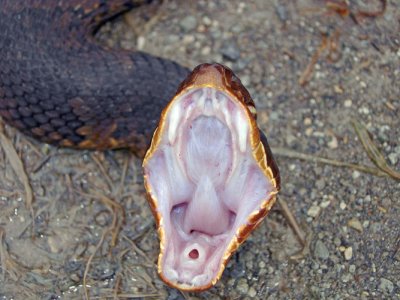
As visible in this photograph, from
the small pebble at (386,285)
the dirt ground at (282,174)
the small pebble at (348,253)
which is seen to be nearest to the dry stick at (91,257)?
the dirt ground at (282,174)

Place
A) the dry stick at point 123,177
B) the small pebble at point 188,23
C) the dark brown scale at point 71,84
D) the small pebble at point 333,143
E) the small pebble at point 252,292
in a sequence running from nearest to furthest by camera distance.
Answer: the small pebble at point 252,292 → the dark brown scale at point 71,84 → the dry stick at point 123,177 → the small pebble at point 333,143 → the small pebble at point 188,23


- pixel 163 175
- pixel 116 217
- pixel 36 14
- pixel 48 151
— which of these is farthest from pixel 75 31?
pixel 163 175

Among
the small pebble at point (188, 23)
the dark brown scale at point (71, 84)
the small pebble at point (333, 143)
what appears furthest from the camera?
the small pebble at point (188, 23)

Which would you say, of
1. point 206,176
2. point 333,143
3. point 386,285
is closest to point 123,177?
point 206,176

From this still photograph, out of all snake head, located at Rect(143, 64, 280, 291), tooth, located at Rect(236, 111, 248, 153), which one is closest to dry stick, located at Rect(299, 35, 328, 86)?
snake head, located at Rect(143, 64, 280, 291)

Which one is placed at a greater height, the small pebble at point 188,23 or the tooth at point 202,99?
the tooth at point 202,99

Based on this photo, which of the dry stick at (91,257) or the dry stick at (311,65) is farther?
the dry stick at (311,65)

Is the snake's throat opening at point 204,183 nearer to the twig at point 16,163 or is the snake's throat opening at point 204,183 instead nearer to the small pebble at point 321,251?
the small pebble at point 321,251

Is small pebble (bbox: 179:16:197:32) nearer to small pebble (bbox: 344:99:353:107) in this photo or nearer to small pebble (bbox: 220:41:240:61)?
small pebble (bbox: 220:41:240:61)
